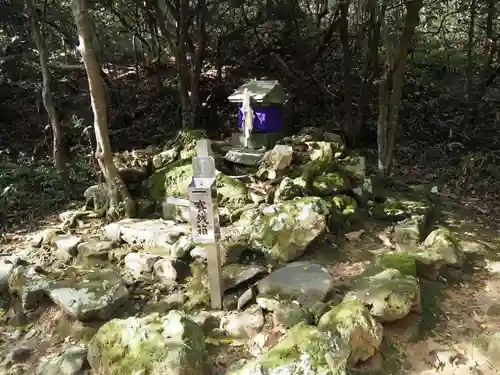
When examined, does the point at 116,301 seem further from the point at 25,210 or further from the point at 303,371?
the point at 25,210

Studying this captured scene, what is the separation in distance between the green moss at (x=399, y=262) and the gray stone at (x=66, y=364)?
8.96 ft

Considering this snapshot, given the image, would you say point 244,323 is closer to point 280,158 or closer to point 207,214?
point 207,214

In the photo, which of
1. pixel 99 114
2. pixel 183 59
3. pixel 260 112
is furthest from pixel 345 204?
pixel 183 59

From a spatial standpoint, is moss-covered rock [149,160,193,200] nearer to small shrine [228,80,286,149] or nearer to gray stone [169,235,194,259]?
small shrine [228,80,286,149]

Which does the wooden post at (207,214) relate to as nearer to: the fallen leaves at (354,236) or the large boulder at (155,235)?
the large boulder at (155,235)

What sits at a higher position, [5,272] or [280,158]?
[280,158]

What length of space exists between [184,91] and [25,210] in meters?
3.58

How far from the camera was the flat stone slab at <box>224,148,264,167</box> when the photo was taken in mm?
5953

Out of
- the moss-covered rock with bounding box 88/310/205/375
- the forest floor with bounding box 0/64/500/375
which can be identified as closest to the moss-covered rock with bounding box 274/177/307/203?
the forest floor with bounding box 0/64/500/375

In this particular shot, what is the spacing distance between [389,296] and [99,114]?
3.94 meters

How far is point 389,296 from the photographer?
3.63 meters

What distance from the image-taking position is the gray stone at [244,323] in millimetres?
3711

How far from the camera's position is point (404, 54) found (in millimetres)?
6207

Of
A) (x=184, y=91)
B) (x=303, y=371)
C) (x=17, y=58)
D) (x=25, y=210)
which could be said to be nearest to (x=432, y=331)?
(x=303, y=371)
